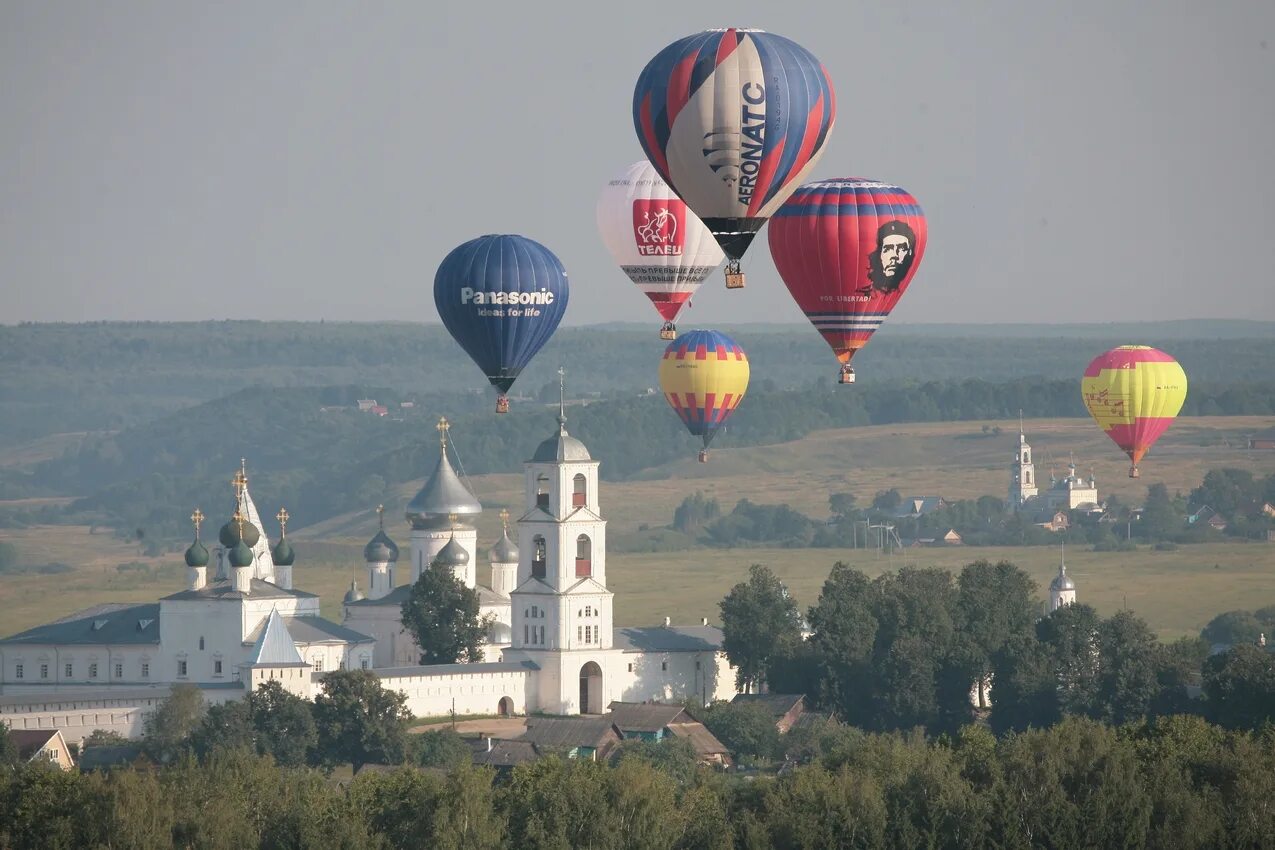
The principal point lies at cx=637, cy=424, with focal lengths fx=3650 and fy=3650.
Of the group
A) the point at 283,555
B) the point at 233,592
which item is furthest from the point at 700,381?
the point at 283,555

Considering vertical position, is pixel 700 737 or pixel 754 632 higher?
pixel 754 632

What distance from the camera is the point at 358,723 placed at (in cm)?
9025

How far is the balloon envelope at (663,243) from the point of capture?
72000 mm

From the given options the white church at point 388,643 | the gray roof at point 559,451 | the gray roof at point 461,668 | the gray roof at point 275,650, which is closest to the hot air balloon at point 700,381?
the white church at point 388,643

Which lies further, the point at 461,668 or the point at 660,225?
the point at 461,668

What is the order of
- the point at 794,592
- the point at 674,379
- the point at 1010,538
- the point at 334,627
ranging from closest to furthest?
the point at 674,379 → the point at 334,627 → the point at 794,592 → the point at 1010,538

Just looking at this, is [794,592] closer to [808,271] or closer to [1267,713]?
[1267,713]

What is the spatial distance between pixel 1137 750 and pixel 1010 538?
109 m

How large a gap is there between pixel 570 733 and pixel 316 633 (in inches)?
395

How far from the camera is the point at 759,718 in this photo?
95.0m

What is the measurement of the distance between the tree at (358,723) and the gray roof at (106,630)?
11185mm

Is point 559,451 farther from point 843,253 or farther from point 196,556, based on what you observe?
point 843,253

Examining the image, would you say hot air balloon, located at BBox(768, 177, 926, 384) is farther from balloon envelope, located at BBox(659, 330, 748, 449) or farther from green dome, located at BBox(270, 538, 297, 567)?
green dome, located at BBox(270, 538, 297, 567)

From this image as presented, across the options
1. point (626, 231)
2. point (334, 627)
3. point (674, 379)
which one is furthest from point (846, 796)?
point (334, 627)
